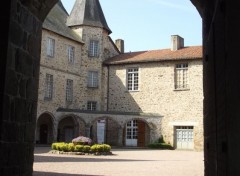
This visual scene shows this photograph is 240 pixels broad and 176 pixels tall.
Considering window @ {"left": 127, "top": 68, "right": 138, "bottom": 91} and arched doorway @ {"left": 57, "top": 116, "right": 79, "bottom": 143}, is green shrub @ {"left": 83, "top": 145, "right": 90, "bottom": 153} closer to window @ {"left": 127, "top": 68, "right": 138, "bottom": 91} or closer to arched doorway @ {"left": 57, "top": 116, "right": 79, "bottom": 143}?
arched doorway @ {"left": 57, "top": 116, "right": 79, "bottom": 143}

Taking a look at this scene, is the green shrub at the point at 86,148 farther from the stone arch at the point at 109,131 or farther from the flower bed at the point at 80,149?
the stone arch at the point at 109,131

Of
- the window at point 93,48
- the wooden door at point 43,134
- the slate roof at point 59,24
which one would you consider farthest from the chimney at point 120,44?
the wooden door at point 43,134

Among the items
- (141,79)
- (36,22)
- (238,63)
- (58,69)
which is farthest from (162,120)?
(238,63)

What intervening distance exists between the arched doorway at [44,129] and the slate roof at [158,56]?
22.1 ft

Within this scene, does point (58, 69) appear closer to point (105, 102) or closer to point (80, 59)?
point (80, 59)

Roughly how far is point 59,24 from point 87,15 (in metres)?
3.08

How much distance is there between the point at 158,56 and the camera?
93.2 feet

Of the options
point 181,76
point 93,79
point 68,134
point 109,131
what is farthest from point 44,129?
point 181,76

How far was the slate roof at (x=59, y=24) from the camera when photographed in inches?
1039

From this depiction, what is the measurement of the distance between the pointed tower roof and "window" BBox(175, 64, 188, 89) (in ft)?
24.4

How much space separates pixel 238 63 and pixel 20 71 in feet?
10.4

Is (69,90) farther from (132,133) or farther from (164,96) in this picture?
(164,96)

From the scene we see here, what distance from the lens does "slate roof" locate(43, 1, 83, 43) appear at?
26.4 meters

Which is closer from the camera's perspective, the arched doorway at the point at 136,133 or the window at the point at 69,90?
the window at the point at 69,90
